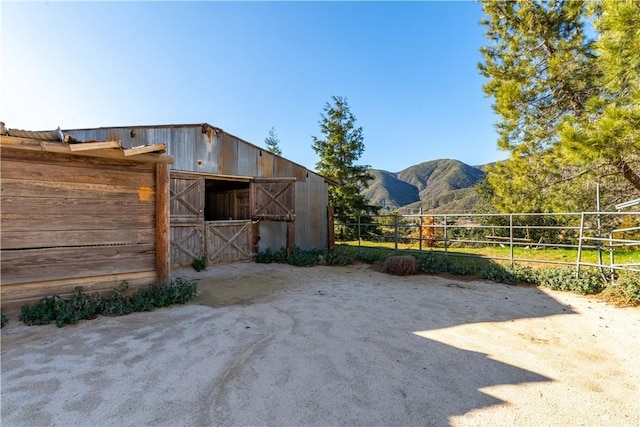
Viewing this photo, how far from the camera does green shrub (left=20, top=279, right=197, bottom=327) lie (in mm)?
3449

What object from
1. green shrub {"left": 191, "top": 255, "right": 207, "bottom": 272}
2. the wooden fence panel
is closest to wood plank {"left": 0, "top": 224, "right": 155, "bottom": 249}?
green shrub {"left": 191, "top": 255, "right": 207, "bottom": 272}

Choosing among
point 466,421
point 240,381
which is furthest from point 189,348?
point 466,421

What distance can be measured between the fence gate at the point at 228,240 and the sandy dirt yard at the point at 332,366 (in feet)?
12.2

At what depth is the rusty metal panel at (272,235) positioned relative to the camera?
29.3 feet

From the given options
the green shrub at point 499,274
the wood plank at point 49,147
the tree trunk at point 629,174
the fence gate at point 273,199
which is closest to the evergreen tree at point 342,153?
the fence gate at point 273,199

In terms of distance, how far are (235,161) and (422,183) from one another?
225 ft

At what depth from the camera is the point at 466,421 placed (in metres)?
1.93

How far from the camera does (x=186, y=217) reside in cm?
753

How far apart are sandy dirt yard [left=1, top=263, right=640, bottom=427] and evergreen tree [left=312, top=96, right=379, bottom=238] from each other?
416 inches

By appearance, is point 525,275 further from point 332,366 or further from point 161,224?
point 161,224

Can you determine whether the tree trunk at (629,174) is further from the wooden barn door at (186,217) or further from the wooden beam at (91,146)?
the wooden barn door at (186,217)

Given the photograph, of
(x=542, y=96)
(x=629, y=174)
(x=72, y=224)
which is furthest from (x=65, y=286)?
(x=542, y=96)

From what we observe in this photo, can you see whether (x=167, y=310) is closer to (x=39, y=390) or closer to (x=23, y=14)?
(x=39, y=390)

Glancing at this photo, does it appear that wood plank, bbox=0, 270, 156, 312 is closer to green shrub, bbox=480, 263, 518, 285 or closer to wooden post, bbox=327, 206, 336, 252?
wooden post, bbox=327, 206, 336, 252
